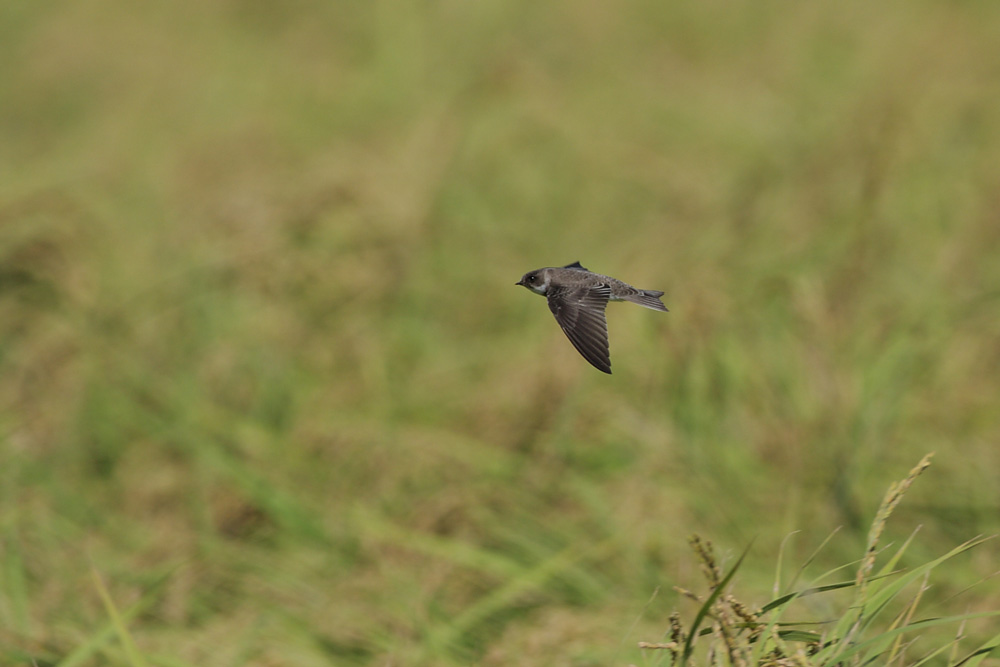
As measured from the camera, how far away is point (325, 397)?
13.6 feet

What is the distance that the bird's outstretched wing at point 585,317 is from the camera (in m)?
1.41

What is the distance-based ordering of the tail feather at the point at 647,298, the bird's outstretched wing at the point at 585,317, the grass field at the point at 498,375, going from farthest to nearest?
the grass field at the point at 498,375
the tail feather at the point at 647,298
the bird's outstretched wing at the point at 585,317

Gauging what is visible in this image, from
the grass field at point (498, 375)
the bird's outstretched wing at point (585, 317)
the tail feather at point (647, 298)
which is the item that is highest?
the grass field at point (498, 375)

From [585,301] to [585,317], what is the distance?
0.08 m

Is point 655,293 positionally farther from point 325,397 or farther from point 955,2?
point 955,2

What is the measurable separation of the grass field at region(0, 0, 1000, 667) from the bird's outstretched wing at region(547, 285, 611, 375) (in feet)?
1.26

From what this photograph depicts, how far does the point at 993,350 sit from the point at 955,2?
4608 mm

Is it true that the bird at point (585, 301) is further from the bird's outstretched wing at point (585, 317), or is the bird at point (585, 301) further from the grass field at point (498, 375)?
the grass field at point (498, 375)

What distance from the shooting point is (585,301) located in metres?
1.63

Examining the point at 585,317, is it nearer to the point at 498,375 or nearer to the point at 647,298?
the point at 647,298

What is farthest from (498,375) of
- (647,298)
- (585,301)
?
(585,301)

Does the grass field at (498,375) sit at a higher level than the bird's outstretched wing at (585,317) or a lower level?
higher

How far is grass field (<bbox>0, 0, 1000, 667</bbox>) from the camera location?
2.84 meters

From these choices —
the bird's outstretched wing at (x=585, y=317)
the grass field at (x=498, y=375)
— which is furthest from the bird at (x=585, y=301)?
the grass field at (x=498, y=375)
